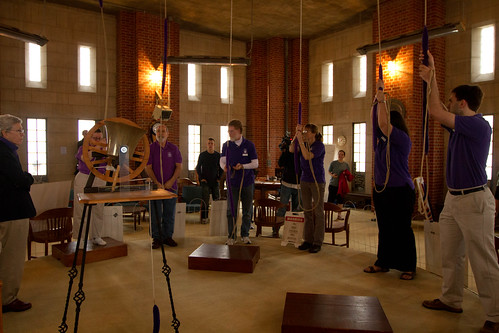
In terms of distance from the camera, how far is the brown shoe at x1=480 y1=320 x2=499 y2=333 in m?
2.50

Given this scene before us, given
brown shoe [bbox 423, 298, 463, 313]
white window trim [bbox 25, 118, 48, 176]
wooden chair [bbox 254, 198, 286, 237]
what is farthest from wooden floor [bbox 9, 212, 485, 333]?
Answer: white window trim [bbox 25, 118, 48, 176]

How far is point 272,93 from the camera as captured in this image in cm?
1269

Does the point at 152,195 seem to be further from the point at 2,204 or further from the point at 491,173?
the point at 491,173

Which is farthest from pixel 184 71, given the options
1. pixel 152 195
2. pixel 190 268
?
pixel 152 195

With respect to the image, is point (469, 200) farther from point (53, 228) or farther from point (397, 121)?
point (53, 228)

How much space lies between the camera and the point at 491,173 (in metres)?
8.42

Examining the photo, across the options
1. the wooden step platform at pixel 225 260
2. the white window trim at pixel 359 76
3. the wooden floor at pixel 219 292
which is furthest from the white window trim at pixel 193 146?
the wooden step platform at pixel 225 260

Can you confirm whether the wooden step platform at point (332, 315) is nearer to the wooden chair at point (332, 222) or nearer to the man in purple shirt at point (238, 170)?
the man in purple shirt at point (238, 170)

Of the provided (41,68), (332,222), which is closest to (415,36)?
(332,222)

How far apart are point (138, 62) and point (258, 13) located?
3324 mm

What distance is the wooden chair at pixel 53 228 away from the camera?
14.5 feet

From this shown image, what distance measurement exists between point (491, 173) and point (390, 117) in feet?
20.3

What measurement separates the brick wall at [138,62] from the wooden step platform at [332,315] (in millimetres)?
8281

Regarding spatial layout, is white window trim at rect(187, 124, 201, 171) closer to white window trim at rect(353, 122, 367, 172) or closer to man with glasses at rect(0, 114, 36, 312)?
white window trim at rect(353, 122, 367, 172)
